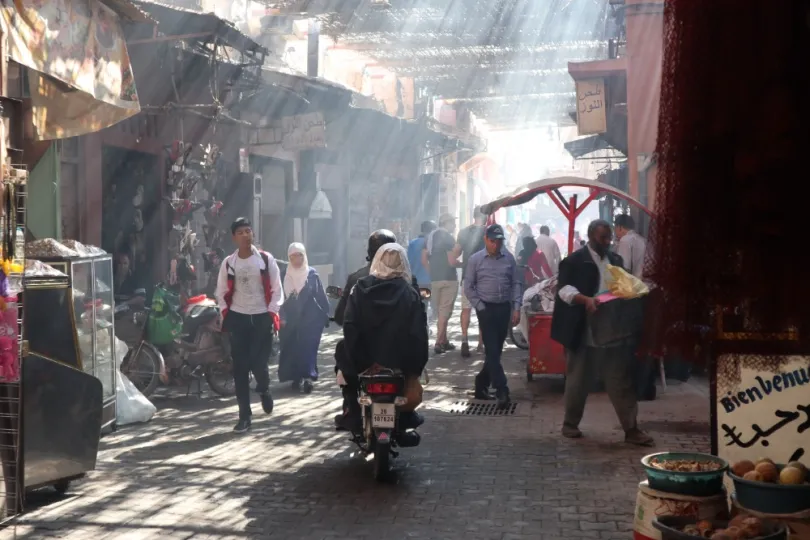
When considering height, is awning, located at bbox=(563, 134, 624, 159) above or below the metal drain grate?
above

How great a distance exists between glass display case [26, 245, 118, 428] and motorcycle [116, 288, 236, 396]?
1.81 metres

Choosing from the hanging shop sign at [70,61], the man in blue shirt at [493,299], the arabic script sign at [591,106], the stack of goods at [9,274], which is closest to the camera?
the stack of goods at [9,274]

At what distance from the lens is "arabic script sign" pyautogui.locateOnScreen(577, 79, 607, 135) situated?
59.0ft

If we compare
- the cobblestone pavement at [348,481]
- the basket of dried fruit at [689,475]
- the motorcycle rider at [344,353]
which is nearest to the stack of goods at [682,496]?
the basket of dried fruit at [689,475]

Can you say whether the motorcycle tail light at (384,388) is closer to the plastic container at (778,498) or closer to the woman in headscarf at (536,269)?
the plastic container at (778,498)

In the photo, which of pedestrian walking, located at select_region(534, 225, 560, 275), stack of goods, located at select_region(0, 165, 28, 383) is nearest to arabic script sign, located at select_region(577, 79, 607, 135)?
pedestrian walking, located at select_region(534, 225, 560, 275)

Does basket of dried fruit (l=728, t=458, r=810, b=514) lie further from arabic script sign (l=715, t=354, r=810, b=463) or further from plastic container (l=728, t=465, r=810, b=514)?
arabic script sign (l=715, t=354, r=810, b=463)

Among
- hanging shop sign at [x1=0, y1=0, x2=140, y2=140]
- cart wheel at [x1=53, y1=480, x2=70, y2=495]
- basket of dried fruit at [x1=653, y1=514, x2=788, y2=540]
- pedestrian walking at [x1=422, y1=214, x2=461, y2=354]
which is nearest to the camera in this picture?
basket of dried fruit at [x1=653, y1=514, x2=788, y2=540]

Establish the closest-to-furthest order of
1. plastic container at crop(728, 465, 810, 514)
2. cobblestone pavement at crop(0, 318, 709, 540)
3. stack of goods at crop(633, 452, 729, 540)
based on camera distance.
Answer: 1. plastic container at crop(728, 465, 810, 514)
2. stack of goods at crop(633, 452, 729, 540)
3. cobblestone pavement at crop(0, 318, 709, 540)

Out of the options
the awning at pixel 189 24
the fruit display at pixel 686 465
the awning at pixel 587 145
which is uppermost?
the awning at pixel 189 24

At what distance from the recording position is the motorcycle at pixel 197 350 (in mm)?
10648

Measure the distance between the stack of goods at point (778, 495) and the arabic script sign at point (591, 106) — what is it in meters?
14.4

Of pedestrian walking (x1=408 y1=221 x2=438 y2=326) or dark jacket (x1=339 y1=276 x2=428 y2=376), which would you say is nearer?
dark jacket (x1=339 y1=276 x2=428 y2=376)

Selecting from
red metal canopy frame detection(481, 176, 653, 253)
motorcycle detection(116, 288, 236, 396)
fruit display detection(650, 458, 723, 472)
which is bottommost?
motorcycle detection(116, 288, 236, 396)
